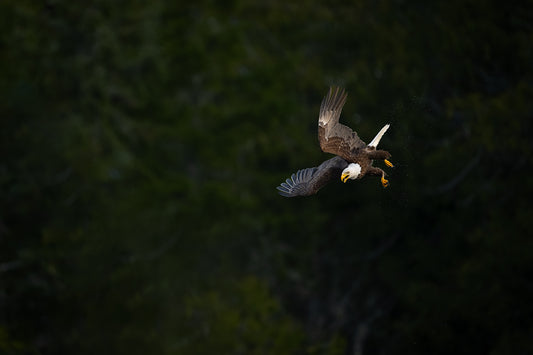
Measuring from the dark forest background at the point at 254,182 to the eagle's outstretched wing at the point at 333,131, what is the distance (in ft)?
15.9

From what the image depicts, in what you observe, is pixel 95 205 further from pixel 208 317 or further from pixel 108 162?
pixel 208 317

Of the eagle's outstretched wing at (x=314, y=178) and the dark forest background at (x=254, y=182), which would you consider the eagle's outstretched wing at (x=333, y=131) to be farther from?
the dark forest background at (x=254, y=182)

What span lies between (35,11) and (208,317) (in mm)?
11305

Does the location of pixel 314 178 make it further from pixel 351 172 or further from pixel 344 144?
pixel 351 172

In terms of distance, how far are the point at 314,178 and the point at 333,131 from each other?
97 centimetres

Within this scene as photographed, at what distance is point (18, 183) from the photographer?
1052 inches

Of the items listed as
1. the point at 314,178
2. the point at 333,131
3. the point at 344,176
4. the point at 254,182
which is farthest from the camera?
the point at 254,182

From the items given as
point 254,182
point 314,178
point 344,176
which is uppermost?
point 254,182

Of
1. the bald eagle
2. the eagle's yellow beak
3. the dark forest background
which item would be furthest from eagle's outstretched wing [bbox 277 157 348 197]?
the dark forest background

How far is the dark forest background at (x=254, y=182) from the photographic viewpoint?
2256 centimetres

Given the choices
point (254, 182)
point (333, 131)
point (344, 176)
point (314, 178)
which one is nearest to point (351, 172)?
point (344, 176)

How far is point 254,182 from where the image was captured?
101 feet

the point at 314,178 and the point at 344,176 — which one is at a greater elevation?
the point at 314,178

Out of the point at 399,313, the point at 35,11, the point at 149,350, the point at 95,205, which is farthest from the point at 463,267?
the point at 35,11
